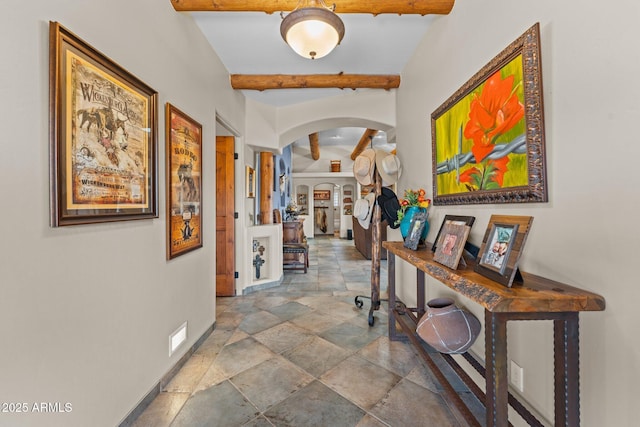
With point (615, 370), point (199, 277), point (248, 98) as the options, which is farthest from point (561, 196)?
point (248, 98)

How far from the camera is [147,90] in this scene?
61.3 inches

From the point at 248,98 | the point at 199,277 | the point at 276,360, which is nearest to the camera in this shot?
the point at 276,360

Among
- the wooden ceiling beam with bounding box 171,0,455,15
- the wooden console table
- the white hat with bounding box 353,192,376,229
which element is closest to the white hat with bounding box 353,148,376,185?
the white hat with bounding box 353,192,376,229

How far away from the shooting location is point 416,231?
190 centimetres

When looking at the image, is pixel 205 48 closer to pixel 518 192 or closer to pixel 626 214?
pixel 518 192

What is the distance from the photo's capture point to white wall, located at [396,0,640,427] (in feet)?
2.71

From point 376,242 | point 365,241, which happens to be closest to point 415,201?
point 376,242

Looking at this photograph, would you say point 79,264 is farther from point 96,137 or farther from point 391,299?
point 391,299

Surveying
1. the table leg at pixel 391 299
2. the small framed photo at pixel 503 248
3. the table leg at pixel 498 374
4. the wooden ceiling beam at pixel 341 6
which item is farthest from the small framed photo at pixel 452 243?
the wooden ceiling beam at pixel 341 6

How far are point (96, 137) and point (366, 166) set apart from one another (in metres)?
2.20

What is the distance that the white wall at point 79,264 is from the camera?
908mm

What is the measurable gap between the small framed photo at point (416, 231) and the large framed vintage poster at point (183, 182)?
68.3 inches

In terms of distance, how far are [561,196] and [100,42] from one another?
2.20 meters

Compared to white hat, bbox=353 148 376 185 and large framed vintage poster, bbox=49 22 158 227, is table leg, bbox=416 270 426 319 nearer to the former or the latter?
white hat, bbox=353 148 376 185
